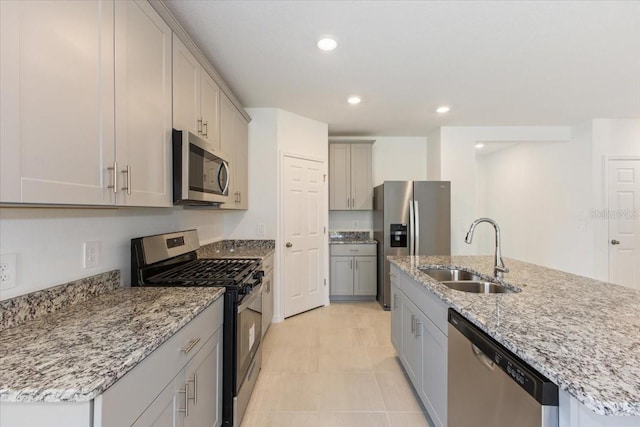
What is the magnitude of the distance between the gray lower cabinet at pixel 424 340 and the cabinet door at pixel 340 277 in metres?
1.84

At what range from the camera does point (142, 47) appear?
54.9 inches

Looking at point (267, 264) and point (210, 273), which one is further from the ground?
point (210, 273)

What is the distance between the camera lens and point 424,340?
182 cm

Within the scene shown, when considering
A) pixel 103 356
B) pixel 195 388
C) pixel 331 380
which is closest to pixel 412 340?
pixel 331 380

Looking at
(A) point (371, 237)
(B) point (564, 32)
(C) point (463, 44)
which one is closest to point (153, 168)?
(C) point (463, 44)

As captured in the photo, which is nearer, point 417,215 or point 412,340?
point 412,340

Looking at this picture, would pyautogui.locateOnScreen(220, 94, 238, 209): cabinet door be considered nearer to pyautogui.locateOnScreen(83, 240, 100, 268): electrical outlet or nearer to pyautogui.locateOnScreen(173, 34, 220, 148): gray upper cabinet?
pyautogui.locateOnScreen(173, 34, 220, 148): gray upper cabinet

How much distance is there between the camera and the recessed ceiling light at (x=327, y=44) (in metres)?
2.11

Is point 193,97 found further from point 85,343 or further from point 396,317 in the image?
point 396,317

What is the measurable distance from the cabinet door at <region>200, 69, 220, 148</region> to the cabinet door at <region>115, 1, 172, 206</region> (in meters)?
0.46

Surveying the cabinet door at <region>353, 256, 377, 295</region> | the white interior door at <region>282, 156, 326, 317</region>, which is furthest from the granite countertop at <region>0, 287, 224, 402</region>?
the cabinet door at <region>353, 256, 377, 295</region>

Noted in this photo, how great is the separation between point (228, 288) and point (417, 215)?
9.74ft

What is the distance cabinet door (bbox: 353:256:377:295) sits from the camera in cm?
430

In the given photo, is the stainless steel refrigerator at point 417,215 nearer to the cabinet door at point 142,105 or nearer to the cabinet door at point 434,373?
the cabinet door at point 434,373
